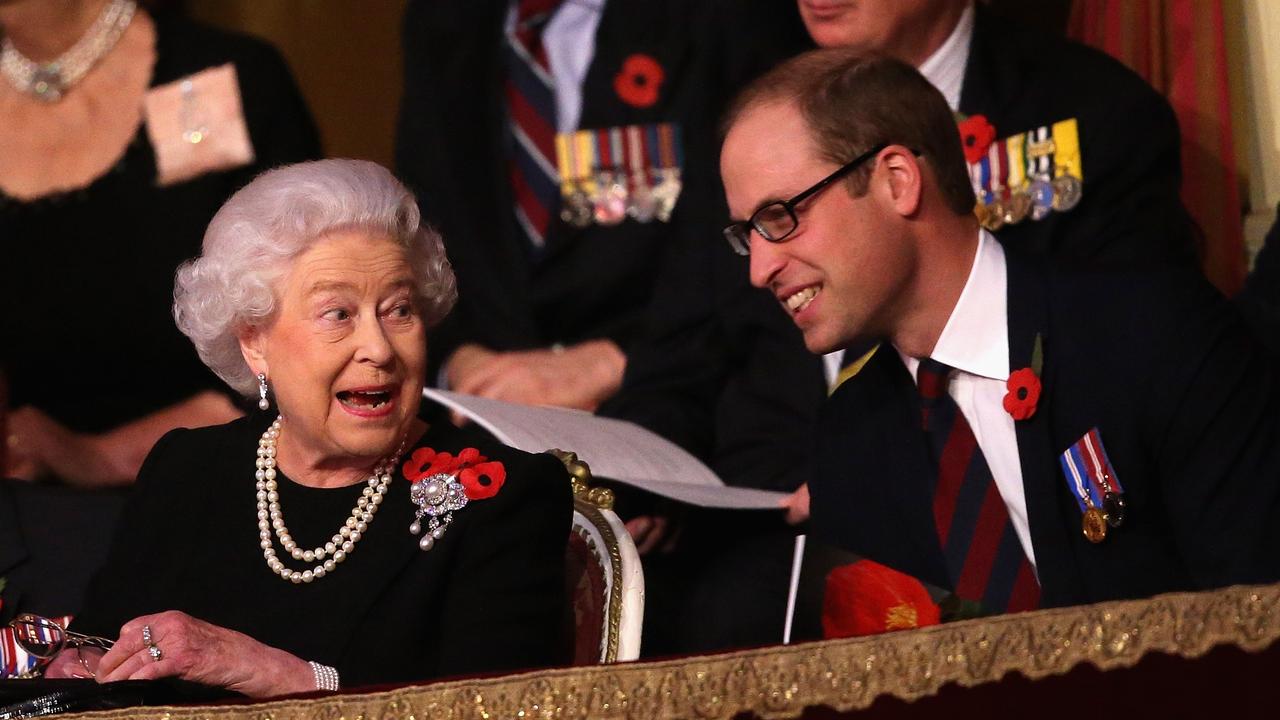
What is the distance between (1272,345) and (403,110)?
5.66 feet

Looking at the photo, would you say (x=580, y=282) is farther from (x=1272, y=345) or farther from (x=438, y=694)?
(x=438, y=694)

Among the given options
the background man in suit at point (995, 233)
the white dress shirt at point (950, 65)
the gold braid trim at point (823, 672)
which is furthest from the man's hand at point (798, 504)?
the gold braid trim at point (823, 672)

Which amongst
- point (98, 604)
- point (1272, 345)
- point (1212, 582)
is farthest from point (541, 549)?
point (1272, 345)

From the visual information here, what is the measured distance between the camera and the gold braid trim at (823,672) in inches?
60.5

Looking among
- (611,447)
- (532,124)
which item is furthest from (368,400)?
(532,124)

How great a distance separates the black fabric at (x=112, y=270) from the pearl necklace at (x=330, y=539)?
4.29ft

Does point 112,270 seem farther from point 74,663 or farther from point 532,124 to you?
point 74,663

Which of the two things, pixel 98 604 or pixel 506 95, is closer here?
pixel 98 604

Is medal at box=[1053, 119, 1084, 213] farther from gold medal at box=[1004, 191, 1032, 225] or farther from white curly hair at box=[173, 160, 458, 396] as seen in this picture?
white curly hair at box=[173, 160, 458, 396]

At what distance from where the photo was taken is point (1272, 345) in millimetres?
2424

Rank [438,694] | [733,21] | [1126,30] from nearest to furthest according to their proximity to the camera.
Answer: [438,694], [1126,30], [733,21]

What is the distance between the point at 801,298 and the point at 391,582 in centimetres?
65

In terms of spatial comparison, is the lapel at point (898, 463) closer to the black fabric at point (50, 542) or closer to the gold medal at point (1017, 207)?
the gold medal at point (1017, 207)

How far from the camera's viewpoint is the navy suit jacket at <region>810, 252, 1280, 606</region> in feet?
6.19
